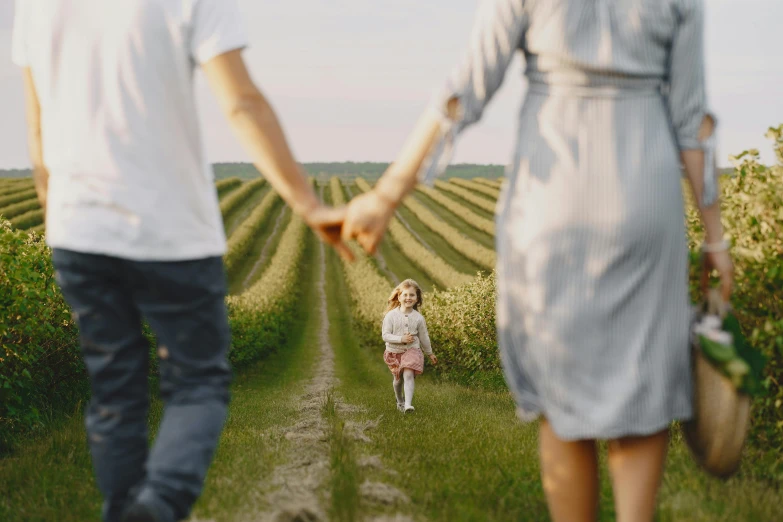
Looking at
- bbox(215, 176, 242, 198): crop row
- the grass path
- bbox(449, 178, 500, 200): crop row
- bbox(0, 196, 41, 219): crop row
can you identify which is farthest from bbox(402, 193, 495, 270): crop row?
the grass path

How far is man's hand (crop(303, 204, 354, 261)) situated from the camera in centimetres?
262

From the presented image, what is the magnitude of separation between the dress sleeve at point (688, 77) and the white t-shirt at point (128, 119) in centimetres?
132

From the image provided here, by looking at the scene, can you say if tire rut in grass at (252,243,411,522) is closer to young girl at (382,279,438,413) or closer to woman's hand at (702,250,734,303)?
woman's hand at (702,250,734,303)

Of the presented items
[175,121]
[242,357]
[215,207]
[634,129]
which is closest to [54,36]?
[175,121]

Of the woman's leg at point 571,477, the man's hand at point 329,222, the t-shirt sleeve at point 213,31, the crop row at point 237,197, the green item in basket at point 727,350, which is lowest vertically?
the crop row at point 237,197

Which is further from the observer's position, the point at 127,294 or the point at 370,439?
the point at 370,439

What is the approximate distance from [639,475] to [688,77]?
1.18 metres

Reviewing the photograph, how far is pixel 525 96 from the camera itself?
2398 millimetres

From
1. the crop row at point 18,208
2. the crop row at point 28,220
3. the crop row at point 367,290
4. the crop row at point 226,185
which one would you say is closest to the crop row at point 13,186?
the crop row at point 18,208

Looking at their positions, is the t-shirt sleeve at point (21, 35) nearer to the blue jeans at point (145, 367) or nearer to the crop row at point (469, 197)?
the blue jeans at point (145, 367)

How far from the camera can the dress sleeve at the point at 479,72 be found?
7.57ft

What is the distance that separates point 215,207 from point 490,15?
1007mm

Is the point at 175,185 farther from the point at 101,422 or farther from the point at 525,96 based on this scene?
the point at 525,96

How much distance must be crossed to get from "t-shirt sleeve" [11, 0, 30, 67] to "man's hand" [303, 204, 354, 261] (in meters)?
1.01
